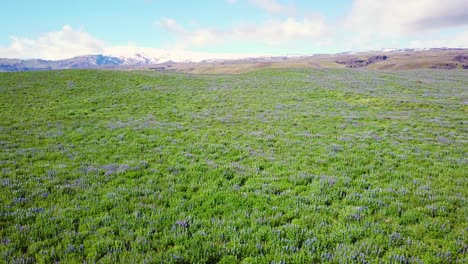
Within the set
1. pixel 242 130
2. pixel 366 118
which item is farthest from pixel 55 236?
pixel 366 118

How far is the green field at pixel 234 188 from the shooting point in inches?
271

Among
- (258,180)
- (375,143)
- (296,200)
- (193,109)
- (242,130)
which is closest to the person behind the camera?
(296,200)

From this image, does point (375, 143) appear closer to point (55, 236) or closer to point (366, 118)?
point (366, 118)

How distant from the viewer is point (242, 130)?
20312 millimetres

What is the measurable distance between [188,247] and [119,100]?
99.3ft

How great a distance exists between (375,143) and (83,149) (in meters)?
18.5

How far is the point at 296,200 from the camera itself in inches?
374

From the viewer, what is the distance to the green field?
6883 mm

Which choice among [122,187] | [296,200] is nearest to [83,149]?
[122,187]

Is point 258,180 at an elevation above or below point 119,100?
below

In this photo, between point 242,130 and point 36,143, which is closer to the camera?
point 36,143

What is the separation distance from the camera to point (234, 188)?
10.5 meters

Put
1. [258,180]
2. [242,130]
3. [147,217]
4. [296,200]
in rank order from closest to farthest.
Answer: [147,217]
[296,200]
[258,180]
[242,130]

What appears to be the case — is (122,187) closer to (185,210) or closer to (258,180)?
(185,210)
